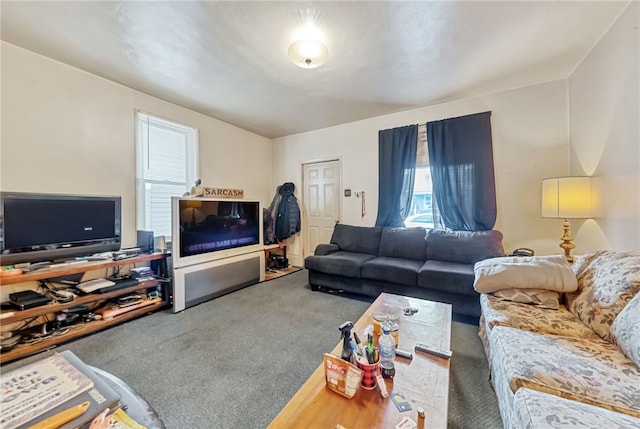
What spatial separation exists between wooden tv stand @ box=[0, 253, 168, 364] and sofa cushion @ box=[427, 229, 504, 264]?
335cm

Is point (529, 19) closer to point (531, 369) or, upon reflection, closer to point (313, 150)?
point (531, 369)

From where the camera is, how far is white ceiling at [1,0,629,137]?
71.0 inches

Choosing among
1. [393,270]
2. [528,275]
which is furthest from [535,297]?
[393,270]

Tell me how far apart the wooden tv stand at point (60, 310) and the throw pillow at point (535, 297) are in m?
3.37

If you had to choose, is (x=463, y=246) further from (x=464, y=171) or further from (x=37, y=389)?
(x=37, y=389)

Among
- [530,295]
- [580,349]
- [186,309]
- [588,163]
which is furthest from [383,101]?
[186,309]

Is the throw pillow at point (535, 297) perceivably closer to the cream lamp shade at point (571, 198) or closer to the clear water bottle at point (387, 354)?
the cream lamp shade at point (571, 198)

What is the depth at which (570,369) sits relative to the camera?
1097 millimetres

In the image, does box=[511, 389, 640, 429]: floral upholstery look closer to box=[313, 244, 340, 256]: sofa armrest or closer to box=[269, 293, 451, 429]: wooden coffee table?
box=[269, 293, 451, 429]: wooden coffee table

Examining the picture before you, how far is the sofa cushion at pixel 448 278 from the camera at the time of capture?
8.11ft

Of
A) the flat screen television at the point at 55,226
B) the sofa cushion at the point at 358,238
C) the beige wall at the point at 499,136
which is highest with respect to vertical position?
the beige wall at the point at 499,136

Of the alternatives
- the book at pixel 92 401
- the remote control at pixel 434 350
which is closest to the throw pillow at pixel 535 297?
the remote control at pixel 434 350

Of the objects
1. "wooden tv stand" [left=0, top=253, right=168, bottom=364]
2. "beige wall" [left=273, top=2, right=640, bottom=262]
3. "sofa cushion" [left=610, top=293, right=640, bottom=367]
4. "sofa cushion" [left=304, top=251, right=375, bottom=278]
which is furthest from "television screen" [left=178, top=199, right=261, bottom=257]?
"sofa cushion" [left=610, top=293, right=640, bottom=367]

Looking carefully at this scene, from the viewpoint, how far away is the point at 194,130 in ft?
12.3
